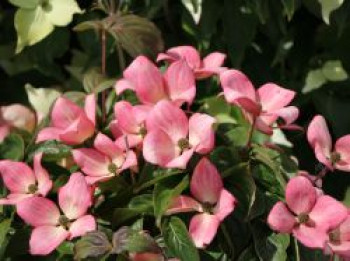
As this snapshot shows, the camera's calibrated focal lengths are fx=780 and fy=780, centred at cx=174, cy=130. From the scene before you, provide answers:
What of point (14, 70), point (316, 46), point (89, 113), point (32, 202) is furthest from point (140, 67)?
point (14, 70)

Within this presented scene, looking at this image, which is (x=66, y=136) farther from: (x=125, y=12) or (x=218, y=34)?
(x=218, y=34)

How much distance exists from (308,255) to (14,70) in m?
1.17

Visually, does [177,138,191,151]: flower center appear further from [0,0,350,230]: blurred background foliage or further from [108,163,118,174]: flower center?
[0,0,350,230]: blurred background foliage

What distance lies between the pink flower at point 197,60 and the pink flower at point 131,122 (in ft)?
0.44

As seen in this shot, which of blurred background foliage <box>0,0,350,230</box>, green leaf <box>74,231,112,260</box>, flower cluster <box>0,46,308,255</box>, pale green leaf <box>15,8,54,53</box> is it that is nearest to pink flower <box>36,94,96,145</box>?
flower cluster <box>0,46,308,255</box>

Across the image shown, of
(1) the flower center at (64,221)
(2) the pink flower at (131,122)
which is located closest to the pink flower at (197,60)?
(2) the pink flower at (131,122)

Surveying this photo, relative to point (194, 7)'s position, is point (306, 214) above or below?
below

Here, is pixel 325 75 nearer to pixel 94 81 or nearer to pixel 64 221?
pixel 94 81

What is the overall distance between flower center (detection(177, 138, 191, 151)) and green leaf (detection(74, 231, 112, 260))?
0.63ft

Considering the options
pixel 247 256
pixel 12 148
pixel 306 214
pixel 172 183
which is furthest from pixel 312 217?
pixel 12 148

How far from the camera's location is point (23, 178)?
1354 millimetres

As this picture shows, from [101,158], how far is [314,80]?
0.74 metres

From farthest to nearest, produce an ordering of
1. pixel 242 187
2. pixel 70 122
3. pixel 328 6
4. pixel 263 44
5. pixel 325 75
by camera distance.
Answer: pixel 263 44, pixel 325 75, pixel 328 6, pixel 70 122, pixel 242 187

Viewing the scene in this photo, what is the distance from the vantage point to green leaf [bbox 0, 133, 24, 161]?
4.70ft
